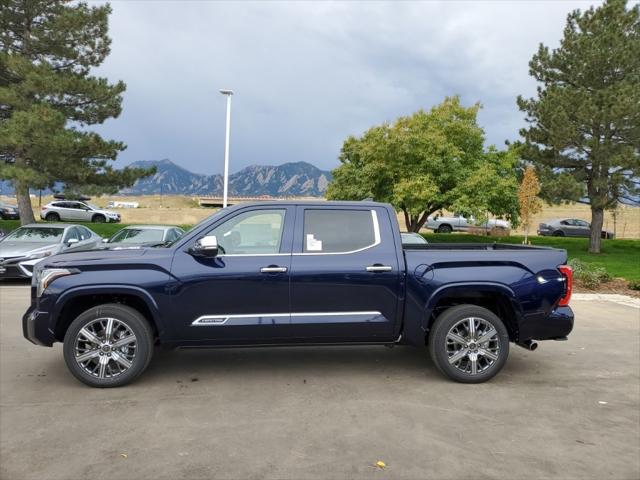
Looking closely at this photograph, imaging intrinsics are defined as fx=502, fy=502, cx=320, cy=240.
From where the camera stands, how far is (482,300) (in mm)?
5438

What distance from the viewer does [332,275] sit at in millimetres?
4891

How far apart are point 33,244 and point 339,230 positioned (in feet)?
33.7

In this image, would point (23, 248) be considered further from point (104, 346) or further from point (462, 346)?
point (462, 346)

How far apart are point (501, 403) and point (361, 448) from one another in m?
1.64

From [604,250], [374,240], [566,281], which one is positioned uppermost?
[374,240]

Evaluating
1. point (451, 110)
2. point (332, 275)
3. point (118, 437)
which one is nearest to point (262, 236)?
point (332, 275)

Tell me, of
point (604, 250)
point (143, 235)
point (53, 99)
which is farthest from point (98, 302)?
point (604, 250)

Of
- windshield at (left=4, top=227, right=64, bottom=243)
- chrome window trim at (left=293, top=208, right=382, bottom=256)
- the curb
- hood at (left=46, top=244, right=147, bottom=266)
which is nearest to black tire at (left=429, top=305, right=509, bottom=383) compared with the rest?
chrome window trim at (left=293, top=208, right=382, bottom=256)

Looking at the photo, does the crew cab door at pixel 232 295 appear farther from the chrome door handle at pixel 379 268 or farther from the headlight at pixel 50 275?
the headlight at pixel 50 275

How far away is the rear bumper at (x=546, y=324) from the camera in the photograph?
5129mm

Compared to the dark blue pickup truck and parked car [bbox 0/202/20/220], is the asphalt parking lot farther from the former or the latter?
parked car [bbox 0/202/20/220]

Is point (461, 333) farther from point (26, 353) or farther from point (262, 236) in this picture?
point (26, 353)

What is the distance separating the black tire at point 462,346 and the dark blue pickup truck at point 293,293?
1 cm

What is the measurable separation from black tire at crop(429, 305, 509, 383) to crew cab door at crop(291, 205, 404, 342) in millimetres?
460
